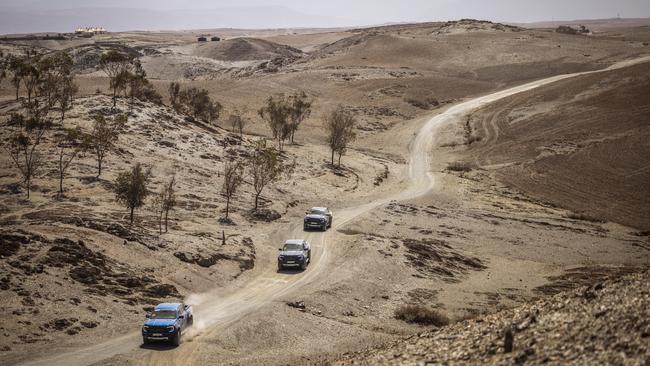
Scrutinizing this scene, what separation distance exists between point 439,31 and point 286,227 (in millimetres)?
141293

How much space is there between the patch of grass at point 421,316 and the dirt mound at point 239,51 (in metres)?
142

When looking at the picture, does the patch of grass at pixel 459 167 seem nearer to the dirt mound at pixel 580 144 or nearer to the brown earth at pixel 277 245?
the brown earth at pixel 277 245

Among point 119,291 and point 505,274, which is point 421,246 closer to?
point 505,274

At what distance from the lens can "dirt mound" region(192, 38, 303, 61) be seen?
172 meters

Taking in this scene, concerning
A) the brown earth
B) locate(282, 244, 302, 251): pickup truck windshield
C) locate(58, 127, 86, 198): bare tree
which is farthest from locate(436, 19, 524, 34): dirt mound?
locate(282, 244, 302, 251): pickup truck windshield

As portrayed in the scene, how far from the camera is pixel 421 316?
3195 cm

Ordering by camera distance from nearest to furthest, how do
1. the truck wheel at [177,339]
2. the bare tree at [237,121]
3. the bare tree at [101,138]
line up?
the truck wheel at [177,339] < the bare tree at [101,138] < the bare tree at [237,121]

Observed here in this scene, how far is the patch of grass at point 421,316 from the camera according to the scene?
3178 centimetres

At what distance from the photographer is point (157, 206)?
158ft

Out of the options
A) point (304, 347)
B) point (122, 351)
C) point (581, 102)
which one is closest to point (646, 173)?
point (581, 102)

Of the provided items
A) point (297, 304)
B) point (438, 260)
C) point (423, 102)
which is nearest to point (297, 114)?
point (423, 102)

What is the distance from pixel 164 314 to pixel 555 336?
48.2 feet

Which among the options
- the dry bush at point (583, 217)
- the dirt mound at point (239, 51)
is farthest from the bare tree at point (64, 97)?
the dirt mound at point (239, 51)

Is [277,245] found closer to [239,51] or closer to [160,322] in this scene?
[160,322]
